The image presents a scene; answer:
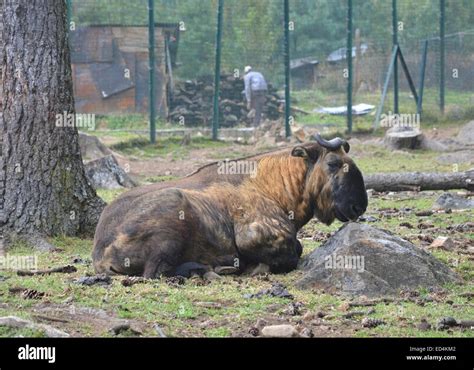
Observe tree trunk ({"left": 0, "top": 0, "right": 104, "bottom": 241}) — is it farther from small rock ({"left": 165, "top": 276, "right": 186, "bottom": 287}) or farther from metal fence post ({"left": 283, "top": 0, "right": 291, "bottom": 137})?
metal fence post ({"left": 283, "top": 0, "right": 291, "bottom": 137})

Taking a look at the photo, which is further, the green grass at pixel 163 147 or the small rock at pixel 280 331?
the green grass at pixel 163 147

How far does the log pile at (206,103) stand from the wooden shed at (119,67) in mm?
299

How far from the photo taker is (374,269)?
8008mm

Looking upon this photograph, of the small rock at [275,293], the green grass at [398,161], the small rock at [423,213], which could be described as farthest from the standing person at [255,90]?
the small rock at [275,293]

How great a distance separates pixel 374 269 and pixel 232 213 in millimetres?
1544

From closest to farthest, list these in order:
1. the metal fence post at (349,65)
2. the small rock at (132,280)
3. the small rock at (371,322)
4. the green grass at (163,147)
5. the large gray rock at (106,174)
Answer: the small rock at (371,322)
the small rock at (132,280)
the large gray rock at (106,174)
the green grass at (163,147)
the metal fence post at (349,65)

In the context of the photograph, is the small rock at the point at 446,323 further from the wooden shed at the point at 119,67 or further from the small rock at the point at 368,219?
the wooden shed at the point at 119,67

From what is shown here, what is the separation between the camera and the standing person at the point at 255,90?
74.8 feet

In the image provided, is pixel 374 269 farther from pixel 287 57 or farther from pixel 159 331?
pixel 287 57

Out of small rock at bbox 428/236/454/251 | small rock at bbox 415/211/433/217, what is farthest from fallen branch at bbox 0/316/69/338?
small rock at bbox 415/211/433/217

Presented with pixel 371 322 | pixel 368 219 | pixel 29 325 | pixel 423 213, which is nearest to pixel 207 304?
pixel 371 322

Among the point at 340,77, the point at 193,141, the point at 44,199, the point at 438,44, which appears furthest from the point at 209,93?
the point at 44,199

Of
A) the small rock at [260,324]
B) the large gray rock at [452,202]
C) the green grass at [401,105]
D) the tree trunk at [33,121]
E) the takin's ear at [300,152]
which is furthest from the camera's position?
the green grass at [401,105]

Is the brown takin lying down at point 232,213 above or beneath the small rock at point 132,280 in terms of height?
above
